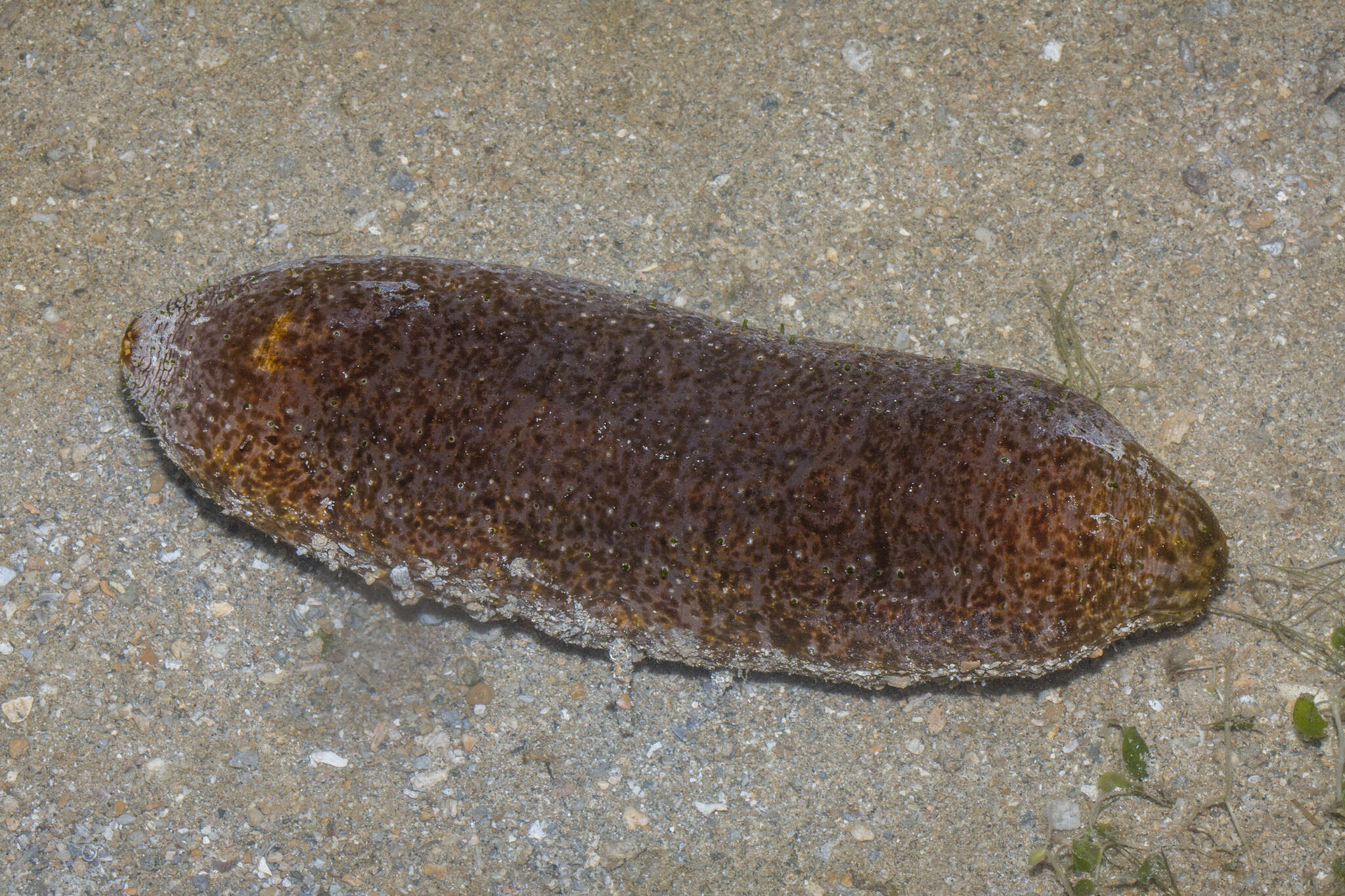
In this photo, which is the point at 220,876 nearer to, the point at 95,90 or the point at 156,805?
the point at 156,805

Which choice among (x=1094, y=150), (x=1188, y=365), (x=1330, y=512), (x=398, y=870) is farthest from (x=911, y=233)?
(x=398, y=870)

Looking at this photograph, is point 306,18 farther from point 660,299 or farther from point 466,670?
point 466,670

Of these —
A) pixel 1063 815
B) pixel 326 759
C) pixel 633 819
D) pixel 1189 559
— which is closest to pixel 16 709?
pixel 326 759

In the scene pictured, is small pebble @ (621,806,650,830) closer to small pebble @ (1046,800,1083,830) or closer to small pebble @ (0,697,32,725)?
small pebble @ (1046,800,1083,830)

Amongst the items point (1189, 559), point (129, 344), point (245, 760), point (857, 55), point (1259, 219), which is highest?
point (857, 55)

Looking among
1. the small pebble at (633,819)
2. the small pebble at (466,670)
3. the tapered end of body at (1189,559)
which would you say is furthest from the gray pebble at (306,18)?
the tapered end of body at (1189,559)

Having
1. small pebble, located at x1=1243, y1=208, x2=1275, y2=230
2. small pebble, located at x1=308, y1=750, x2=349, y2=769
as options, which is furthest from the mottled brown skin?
small pebble, located at x1=1243, y1=208, x2=1275, y2=230
